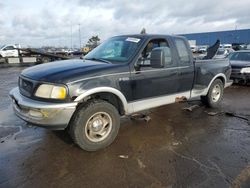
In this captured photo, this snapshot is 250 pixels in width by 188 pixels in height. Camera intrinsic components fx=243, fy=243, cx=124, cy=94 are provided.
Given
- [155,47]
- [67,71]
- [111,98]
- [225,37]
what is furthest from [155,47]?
[225,37]

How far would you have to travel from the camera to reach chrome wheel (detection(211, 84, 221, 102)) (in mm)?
6686

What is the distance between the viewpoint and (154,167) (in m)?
3.50

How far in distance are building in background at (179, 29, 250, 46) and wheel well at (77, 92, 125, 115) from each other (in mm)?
82283

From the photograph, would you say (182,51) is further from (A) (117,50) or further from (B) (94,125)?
(B) (94,125)

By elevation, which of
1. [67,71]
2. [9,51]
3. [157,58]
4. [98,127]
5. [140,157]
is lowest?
[140,157]

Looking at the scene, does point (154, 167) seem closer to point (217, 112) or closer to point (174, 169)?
point (174, 169)

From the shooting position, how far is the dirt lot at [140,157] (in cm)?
318

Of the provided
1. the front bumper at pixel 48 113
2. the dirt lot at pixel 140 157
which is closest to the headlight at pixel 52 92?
the front bumper at pixel 48 113

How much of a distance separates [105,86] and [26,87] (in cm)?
130

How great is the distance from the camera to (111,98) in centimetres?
428

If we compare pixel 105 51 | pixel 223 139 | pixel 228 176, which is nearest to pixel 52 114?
pixel 105 51

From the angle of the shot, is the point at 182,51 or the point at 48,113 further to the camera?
the point at 182,51

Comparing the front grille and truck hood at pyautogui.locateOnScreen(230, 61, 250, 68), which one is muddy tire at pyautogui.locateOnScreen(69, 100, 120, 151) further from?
truck hood at pyautogui.locateOnScreen(230, 61, 250, 68)

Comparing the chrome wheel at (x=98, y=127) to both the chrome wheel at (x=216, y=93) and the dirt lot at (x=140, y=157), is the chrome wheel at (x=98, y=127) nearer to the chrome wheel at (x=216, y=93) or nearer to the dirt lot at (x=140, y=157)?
the dirt lot at (x=140, y=157)
